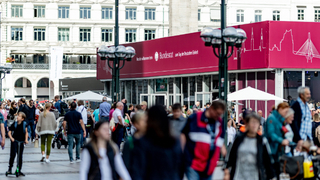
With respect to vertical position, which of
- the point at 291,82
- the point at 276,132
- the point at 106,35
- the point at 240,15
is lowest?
the point at 276,132

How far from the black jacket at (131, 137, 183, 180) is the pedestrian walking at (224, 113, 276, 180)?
2126mm

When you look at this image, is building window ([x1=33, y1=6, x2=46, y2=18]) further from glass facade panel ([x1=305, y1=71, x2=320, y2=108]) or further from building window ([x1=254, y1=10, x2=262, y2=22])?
glass facade panel ([x1=305, y1=71, x2=320, y2=108])

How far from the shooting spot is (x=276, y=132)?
7.99 metres

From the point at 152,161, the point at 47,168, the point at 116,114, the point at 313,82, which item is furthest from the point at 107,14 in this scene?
the point at 152,161

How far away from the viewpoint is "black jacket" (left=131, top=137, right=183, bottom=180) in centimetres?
472

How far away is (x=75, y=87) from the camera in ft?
145

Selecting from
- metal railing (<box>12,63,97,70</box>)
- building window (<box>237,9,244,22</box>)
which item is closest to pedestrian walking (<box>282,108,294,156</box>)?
building window (<box>237,9,244,22</box>)

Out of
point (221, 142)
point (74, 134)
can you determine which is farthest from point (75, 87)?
point (221, 142)

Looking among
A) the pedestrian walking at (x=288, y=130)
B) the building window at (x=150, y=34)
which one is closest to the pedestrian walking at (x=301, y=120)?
the pedestrian walking at (x=288, y=130)

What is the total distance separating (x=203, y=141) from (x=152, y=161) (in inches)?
87.9

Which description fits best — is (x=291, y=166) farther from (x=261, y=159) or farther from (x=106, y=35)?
(x=106, y=35)

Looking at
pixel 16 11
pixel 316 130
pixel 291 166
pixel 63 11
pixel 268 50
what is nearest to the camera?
pixel 291 166

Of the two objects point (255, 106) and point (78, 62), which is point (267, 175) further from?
point (78, 62)

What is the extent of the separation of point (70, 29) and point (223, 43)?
5793 cm
